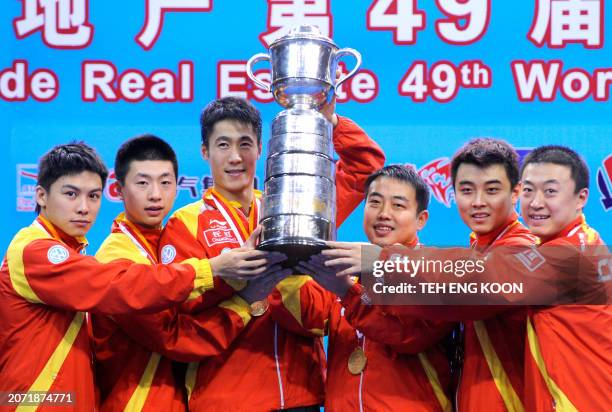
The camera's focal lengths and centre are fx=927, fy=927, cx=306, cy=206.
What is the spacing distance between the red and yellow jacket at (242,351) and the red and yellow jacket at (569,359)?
0.72m

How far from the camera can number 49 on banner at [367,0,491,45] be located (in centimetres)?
436

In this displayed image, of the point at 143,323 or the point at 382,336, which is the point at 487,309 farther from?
the point at 143,323

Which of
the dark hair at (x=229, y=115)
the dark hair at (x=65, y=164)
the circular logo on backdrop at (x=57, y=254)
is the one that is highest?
the dark hair at (x=229, y=115)

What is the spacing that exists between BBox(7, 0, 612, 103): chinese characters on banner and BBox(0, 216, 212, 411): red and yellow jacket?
63.1 inches

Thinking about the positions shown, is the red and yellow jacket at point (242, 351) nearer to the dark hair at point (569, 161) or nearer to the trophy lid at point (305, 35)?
the trophy lid at point (305, 35)

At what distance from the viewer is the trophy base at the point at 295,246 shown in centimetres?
267

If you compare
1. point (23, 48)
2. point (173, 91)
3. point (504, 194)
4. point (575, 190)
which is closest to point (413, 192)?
point (504, 194)

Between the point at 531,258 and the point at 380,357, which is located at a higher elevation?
the point at 531,258

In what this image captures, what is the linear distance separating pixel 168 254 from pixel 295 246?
0.55 m

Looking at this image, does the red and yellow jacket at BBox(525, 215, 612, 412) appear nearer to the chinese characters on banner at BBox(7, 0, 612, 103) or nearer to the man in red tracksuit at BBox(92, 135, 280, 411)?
the man in red tracksuit at BBox(92, 135, 280, 411)

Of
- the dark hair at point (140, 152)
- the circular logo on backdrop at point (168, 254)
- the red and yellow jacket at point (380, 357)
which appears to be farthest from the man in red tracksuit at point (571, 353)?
the dark hair at point (140, 152)

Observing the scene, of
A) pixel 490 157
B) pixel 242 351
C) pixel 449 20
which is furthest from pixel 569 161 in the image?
pixel 449 20

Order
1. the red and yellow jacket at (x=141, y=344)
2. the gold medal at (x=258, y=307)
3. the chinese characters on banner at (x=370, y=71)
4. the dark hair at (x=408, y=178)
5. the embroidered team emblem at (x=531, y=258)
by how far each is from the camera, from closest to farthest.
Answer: the embroidered team emblem at (x=531, y=258), the red and yellow jacket at (x=141, y=344), the gold medal at (x=258, y=307), the dark hair at (x=408, y=178), the chinese characters on banner at (x=370, y=71)

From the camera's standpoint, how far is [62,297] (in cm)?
281
